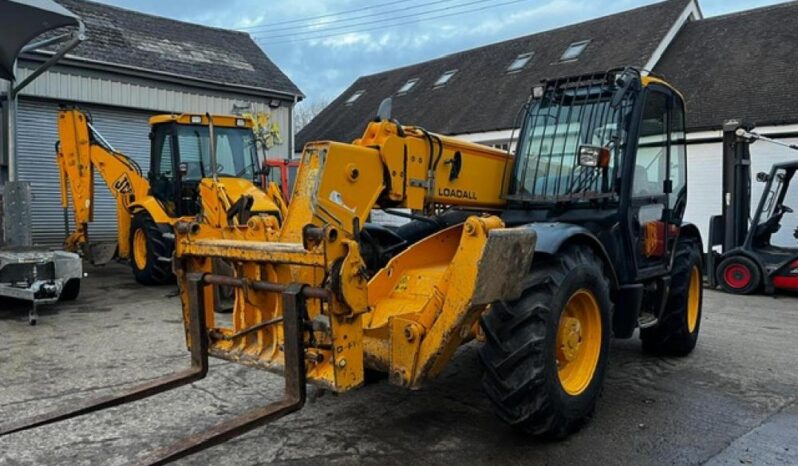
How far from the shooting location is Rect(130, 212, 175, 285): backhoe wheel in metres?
9.95

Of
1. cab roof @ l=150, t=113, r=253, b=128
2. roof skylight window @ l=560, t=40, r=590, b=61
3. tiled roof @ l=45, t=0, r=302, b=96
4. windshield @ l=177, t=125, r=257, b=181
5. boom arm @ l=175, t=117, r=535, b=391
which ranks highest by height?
roof skylight window @ l=560, t=40, r=590, b=61

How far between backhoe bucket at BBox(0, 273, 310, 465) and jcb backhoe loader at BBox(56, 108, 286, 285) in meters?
6.26

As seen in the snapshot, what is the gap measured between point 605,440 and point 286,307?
7.41ft

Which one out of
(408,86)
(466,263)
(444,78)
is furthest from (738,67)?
(466,263)

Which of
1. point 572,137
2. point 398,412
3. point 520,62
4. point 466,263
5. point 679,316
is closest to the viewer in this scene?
point 466,263

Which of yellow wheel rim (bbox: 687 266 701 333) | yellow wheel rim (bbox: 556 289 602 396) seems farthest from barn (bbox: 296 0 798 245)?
yellow wheel rim (bbox: 556 289 602 396)

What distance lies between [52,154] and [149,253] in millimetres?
5017

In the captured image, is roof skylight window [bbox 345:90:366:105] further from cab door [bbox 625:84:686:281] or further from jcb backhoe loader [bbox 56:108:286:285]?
cab door [bbox 625:84:686:281]

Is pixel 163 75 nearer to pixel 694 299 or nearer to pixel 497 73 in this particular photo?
pixel 497 73

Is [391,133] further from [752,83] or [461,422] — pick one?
[752,83]

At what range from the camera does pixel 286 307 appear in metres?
3.21

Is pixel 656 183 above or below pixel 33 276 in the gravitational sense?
above

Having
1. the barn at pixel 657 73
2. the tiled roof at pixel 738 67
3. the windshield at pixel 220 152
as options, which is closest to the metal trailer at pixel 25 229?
the windshield at pixel 220 152

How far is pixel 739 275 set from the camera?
1082cm
